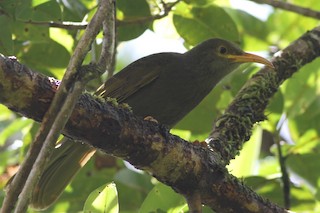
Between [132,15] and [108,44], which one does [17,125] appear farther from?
[108,44]

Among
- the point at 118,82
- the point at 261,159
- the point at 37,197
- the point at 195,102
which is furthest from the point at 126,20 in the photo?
the point at 261,159

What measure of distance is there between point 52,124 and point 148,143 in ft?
3.16

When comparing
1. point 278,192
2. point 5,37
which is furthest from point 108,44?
point 278,192

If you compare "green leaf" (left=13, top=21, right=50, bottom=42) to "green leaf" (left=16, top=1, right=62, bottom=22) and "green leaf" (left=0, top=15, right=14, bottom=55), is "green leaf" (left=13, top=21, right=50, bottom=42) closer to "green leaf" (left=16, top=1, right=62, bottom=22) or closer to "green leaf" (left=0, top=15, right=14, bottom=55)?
"green leaf" (left=16, top=1, right=62, bottom=22)

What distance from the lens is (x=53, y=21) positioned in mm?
4926

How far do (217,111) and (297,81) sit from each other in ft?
2.58

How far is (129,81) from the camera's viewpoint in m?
5.61

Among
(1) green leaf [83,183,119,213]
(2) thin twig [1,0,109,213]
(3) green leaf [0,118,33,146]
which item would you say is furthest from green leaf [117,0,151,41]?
(1) green leaf [83,183,119,213]

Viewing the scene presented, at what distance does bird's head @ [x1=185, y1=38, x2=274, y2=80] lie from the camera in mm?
6129

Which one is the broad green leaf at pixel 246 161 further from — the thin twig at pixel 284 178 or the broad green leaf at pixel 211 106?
the broad green leaf at pixel 211 106

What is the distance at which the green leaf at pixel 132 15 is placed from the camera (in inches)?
210

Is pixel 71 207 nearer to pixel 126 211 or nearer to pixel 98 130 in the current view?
pixel 126 211

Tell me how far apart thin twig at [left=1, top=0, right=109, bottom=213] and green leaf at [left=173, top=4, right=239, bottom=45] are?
2.27 meters

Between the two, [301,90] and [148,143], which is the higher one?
[148,143]
